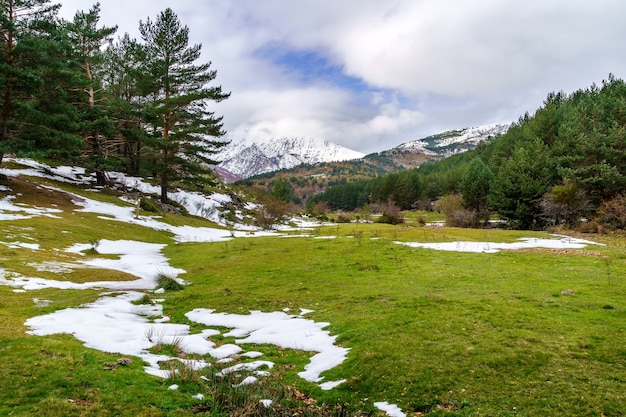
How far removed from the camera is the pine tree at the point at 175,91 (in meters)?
39.8

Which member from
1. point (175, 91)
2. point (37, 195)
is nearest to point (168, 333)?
point (37, 195)

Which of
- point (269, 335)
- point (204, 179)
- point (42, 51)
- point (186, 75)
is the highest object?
point (186, 75)

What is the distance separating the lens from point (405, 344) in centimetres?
728

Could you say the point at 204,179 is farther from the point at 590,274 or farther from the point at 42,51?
the point at 590,274

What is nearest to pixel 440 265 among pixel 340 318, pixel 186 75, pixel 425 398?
pixel 340 318

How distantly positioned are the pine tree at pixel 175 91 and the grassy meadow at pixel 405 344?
26.5 metres

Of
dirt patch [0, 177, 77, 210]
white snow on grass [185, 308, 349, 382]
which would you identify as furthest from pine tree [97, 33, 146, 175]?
white snow on grass [185, 308, 349, 382]

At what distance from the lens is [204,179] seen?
44.9 m

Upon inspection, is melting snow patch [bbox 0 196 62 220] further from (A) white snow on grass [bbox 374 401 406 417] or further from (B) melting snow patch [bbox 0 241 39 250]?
(A) white snow on grass [bbox 374 401 406 417]

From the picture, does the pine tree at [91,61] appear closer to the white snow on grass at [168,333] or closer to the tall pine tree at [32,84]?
the tall pine tree at [32,84]

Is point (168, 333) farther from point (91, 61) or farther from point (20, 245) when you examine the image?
point (91, 61)

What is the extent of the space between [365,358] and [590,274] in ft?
35.8

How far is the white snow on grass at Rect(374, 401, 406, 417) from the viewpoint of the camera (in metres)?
5.15

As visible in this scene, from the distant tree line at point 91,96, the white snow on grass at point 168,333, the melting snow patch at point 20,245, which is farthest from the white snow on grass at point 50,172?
the white snow on grass at point 168,333
